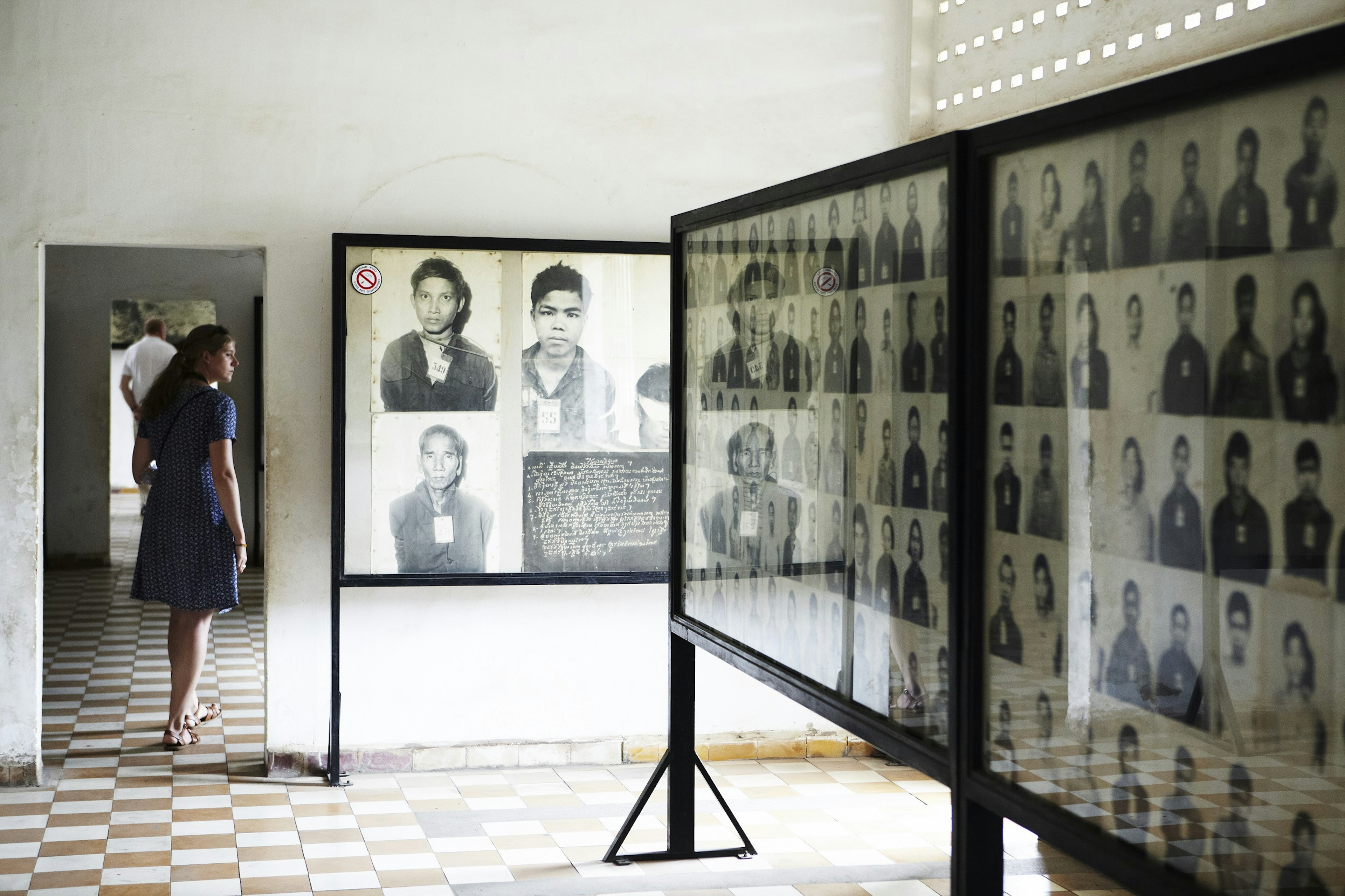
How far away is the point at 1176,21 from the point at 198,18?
12.2ft

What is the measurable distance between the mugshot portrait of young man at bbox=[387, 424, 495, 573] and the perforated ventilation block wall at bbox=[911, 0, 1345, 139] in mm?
2533

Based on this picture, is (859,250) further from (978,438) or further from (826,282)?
(978,438)

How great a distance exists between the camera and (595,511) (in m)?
5.64

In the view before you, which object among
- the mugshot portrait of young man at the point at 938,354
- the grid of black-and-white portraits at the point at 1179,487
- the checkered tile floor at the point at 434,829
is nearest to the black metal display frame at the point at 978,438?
the grid of black-and-white portraits at the point at 1179,487

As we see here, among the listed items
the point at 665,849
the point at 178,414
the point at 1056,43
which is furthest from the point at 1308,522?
the point at 178,414

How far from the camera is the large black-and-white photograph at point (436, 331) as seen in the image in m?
5.36

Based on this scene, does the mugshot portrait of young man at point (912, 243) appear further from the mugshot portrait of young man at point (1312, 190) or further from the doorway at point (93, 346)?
the doorway at point (93, 346)

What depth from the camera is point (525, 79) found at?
5.51m

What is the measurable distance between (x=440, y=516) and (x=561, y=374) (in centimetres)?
80

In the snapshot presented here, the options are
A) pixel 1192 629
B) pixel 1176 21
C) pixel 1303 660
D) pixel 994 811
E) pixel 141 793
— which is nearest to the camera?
pixel 1303 660

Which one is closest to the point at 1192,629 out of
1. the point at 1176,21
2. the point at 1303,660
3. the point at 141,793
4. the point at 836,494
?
the point at 1303,660

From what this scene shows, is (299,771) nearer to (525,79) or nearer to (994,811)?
(525,79)

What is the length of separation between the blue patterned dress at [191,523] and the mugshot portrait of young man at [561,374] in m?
1.41

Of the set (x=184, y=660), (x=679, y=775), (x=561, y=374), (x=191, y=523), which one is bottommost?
(x=679, y=775)
